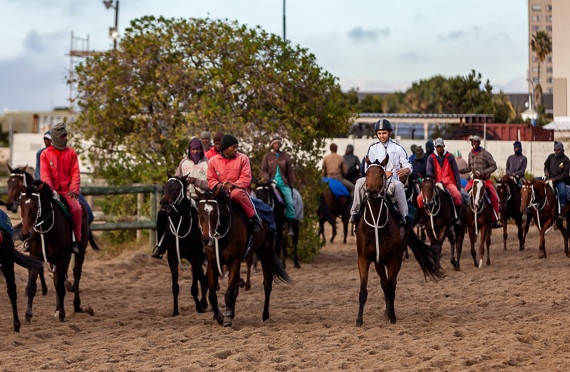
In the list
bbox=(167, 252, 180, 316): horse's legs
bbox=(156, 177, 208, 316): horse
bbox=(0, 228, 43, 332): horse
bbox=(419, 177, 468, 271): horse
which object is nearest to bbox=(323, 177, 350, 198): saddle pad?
bbox=(419, 177, 468, 271): horse

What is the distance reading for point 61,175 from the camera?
13.9 m

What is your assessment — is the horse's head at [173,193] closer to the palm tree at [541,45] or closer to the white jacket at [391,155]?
the white jacket at [391,155]

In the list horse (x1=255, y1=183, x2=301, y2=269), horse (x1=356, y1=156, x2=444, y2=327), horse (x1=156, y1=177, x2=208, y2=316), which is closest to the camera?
horse (x1=356, y1=156, x2=444, y2=327)

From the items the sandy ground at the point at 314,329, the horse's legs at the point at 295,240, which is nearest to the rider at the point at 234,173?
the sandy ground at the point at 314,329

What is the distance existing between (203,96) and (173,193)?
25.2ft

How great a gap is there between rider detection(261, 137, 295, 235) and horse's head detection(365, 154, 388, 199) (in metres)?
7.00

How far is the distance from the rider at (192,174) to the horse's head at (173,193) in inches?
7.9

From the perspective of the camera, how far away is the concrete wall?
3669 cm

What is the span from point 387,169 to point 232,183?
6.08ft

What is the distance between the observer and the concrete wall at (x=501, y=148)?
36.7 m

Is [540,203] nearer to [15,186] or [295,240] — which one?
[295,240]

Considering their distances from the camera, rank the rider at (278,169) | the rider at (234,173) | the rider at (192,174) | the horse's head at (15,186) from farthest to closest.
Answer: the rider at (278,169), the horse's head at (15,186), the rider at (192,174), the rider at (234,173)

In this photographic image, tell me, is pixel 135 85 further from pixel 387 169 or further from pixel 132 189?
pixel 387 169

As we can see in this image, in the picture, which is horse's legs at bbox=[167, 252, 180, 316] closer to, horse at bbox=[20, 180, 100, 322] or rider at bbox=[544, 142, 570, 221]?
horse at bbox=[20, 180, 100, 322]
